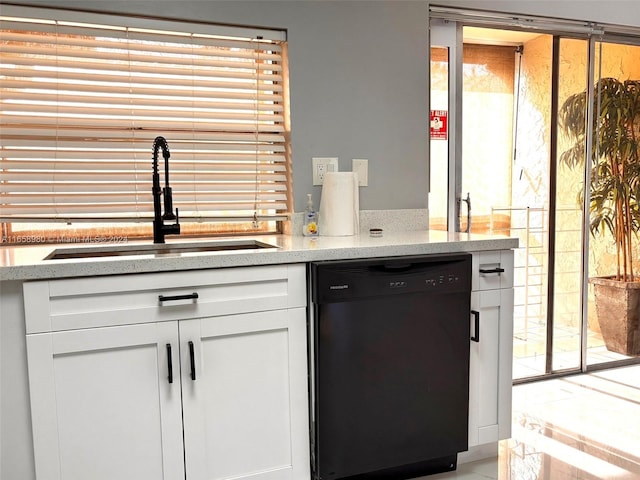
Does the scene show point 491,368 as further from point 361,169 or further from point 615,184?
point 615,184

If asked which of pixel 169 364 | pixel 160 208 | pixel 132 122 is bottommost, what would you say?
pixel 169 364

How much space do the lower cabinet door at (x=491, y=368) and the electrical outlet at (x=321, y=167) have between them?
886 mm

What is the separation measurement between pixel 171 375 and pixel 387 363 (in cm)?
77

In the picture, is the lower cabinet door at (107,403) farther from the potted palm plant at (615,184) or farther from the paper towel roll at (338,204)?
the potted palm plant at (615,184)

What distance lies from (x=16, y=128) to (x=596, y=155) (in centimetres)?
314

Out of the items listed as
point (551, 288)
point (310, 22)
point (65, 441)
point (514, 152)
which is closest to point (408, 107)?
point (310, 22)

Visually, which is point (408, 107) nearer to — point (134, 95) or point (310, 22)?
point (310, 22)

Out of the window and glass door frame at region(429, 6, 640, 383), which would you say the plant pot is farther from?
the window

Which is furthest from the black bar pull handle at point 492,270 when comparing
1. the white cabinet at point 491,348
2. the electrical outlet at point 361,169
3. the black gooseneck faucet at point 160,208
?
the black gooseneck faucet at point 160,208

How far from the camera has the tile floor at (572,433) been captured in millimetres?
2154

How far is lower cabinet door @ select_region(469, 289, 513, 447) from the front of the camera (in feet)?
6.95

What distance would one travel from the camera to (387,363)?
6.35 ft

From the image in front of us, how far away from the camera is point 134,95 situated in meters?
2.24

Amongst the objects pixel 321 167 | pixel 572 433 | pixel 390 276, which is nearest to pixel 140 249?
pixel 321 167
